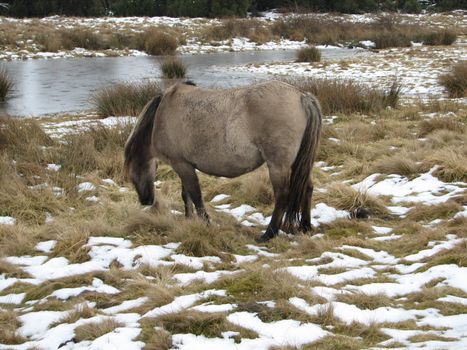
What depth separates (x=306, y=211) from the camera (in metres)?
5.43

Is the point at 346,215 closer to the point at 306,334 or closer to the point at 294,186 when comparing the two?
the point at 294,186

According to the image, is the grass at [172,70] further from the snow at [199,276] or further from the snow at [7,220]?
the snow at [199,276]

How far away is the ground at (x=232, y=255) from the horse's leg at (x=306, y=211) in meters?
0.15

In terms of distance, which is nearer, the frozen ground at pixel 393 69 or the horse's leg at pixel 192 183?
the horse's leg at pixel 192 183

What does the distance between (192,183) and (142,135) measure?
2.46 ft

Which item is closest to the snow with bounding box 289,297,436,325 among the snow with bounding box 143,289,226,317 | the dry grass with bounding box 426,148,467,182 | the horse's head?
the snow with bounding box 143,289,226,317

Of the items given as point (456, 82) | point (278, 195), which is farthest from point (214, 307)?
point (456, 82)

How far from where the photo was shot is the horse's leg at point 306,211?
213 inches

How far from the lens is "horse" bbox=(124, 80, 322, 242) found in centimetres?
503

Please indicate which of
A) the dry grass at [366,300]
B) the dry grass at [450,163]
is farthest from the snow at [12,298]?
the dry grass at [450,163]

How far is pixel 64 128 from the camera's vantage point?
9.90 metres

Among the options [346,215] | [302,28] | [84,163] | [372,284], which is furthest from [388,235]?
[302,28]

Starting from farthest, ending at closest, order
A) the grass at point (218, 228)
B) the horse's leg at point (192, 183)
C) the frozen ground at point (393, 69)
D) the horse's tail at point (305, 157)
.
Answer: the frozen ground at point (393, 69)
the horse's leg at point (192, 183)
the horse's tail at point (305, 157)
the grass at point (218, 228)

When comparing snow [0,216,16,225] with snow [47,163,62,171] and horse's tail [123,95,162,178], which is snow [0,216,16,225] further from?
snow [47,163,62,171]
